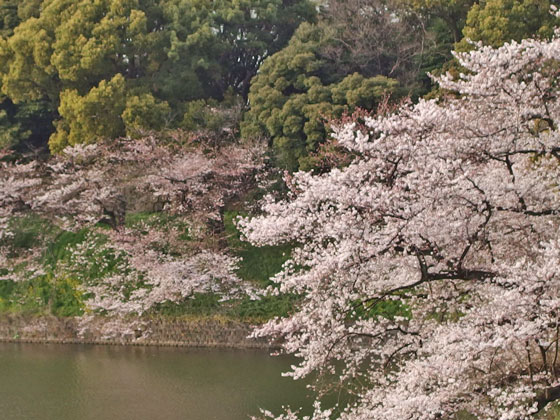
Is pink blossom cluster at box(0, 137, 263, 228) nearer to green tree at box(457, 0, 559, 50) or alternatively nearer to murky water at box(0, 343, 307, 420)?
murky water at box(0, 343, 307, 420)

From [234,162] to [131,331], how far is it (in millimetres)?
4518

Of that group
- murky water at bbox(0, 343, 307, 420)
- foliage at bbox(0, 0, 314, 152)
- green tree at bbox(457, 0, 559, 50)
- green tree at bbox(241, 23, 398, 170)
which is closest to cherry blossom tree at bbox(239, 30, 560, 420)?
murky water at bbox(0, 343, 307, 420)

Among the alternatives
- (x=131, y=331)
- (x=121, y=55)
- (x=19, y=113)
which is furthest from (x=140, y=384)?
(x=19, y=113)

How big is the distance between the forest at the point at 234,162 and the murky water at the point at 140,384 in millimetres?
893

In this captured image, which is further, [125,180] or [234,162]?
[125,180]

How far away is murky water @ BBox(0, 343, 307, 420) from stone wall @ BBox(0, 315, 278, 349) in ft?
1.26

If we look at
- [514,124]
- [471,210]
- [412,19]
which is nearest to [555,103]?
[514,124]

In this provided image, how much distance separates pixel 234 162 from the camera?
1661 centimetres

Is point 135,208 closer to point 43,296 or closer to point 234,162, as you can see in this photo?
point 43,296

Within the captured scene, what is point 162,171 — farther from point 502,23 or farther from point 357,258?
point 357,258

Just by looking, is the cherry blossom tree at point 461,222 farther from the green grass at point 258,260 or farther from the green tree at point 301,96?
the green grass at point 258,260

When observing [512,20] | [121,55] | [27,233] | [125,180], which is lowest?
[27,233]

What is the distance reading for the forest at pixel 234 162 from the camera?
7.62m

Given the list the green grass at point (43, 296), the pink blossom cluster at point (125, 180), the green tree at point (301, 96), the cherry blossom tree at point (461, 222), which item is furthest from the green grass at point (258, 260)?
the cherry blossom tree at point (461, 222)
